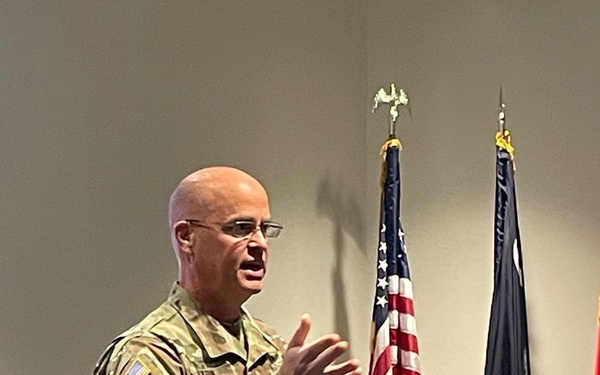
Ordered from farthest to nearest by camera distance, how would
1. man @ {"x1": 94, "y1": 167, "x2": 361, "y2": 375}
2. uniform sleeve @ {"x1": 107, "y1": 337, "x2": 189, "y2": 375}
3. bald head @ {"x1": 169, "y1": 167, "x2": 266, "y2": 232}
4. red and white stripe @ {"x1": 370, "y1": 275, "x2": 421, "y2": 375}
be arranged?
red and white stripe @ {"x1": 370, "y1": 275, "x2": 421, "y2": 375}, bald head @ {"x1": 169, "y1": 167, "x2": 266, "y2": 232}, man @ {"x1": 94, "y1": 167, "x2": 361, "y2": 375}, uniform sleeve @ {"x1": 107, "y1": 337, "x2": 189, "y2": 375}

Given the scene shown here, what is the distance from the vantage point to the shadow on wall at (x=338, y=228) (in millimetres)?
3423

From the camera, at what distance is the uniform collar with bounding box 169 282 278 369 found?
1.99 metres

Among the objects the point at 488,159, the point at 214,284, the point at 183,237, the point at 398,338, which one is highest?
the point at 488,159

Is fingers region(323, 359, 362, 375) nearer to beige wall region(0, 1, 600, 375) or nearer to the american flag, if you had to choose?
beige wall region(0, 1, 600, 375)

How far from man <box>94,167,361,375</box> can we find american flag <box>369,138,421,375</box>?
3.06 feet

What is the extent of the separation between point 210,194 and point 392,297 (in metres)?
1.18

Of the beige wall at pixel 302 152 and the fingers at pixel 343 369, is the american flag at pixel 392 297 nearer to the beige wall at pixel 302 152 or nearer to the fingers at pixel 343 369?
the beige wall at pixel 302 152

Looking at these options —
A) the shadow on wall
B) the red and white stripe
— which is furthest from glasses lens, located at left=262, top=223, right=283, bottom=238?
the shadow on wall

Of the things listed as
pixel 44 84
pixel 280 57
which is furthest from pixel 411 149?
pixel 44 84

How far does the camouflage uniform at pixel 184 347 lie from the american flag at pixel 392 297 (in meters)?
0.94

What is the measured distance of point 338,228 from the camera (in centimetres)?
347

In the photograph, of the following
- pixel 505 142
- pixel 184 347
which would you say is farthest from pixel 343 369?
pixel 505 142

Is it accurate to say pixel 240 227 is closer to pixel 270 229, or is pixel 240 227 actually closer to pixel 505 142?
pixel 270 229

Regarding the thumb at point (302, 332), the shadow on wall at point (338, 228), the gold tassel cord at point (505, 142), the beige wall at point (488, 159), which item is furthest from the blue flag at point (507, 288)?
the thumb at point (302, 332)
